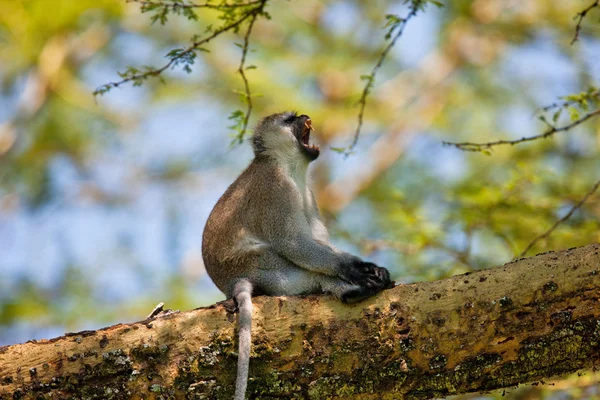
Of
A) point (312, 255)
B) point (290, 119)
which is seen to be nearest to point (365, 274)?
point (312, 255)

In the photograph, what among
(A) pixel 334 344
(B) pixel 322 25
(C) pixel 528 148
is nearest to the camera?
(A) pixel 334 344

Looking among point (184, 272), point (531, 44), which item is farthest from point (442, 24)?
point (184, 272)

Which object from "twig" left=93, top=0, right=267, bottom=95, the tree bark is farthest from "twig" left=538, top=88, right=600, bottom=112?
"twig" left=93, top=0, right=267, bottom=95

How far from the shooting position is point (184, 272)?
46.5 ft

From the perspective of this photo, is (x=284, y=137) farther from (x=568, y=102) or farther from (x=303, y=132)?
(x=568, y=102)

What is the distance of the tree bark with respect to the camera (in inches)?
177

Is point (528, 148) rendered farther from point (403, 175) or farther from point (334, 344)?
point (334, 344)

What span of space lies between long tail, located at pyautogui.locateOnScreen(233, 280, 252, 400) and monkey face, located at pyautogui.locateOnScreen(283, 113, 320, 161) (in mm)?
2249

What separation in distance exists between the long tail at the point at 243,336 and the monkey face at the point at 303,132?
225cm

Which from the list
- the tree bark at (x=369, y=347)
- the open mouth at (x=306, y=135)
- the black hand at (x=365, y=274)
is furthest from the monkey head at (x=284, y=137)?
the tree bark at (x=369, y=347)

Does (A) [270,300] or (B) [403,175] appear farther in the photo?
(B) [403,175]

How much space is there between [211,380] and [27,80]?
1037cm

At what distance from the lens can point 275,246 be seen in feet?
19.8

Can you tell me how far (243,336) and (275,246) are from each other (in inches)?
55.1
